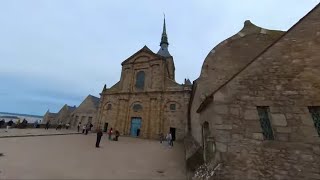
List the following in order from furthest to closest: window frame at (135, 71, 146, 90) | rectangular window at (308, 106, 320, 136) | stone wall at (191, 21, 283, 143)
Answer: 1. window frame at (135, 71, 146, 90)
2. stone wall at (191, 21, 283, 143)
3. rectangular window at (308, 106, 320, 136)

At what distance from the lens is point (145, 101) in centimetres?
Result: 2612

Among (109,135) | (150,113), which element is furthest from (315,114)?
(150,113)

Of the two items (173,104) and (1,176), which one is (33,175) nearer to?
(1,176)

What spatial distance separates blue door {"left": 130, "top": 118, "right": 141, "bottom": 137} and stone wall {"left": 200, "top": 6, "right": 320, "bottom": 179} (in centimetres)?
2121

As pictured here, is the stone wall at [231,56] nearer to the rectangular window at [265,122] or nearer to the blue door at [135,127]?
the rectangular window at [265,122]

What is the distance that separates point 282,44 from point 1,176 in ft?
31.3

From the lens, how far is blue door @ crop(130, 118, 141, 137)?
1004 inches

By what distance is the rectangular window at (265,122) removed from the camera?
4.73m

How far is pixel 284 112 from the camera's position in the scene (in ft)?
15.5

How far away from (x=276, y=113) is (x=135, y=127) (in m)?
22.6

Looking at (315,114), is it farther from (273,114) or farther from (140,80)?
(140,80)

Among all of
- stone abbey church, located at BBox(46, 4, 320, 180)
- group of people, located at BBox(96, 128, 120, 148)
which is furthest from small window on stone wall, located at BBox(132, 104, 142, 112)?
stone abbey church, located at BBox(46, 4, 320, 180)

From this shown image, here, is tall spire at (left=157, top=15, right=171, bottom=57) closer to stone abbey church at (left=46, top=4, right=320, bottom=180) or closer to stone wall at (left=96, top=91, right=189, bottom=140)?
stone wall at (left=96, top=91, right=189, bottom=140)

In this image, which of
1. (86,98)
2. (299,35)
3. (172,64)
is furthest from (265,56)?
(86,98)
